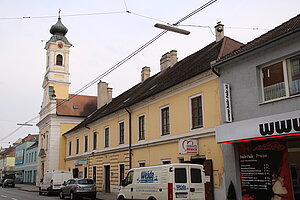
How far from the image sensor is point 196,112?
55.1 ft

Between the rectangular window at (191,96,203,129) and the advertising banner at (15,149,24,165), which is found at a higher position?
the rectangular window at (191,96,203,129)

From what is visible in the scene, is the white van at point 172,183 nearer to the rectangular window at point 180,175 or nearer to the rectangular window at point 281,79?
the rectangular window at point 180,175

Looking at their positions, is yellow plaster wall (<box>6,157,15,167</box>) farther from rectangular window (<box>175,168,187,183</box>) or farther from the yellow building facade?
rectangular window (<box>175,168,187,183</box>)

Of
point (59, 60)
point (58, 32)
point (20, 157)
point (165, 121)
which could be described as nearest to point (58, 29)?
point (58, 32)

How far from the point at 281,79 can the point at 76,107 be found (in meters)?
37.1

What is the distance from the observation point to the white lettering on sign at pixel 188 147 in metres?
15.8

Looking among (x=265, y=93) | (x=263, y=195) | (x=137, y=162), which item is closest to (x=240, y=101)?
(x=265, y=93)

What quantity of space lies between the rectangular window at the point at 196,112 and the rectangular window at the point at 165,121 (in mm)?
2614

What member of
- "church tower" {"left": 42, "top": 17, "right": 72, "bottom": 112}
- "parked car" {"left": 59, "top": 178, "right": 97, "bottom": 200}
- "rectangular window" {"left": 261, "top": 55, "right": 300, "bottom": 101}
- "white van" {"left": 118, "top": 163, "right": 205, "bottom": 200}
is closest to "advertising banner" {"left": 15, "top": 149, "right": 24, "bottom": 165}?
"church tower" {"left": 42, "top": 17, "right": 72, "bottom": 112}

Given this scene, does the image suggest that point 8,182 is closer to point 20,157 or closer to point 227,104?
point 20,157

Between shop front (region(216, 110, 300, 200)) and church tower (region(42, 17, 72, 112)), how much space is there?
36.6m

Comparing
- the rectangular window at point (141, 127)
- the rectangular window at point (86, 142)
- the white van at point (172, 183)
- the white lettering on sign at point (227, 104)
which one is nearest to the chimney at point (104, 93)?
the rectangular window at point (86, 142)

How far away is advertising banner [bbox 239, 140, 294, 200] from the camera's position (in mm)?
11789

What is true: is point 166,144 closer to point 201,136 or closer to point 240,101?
→ point 201,136
